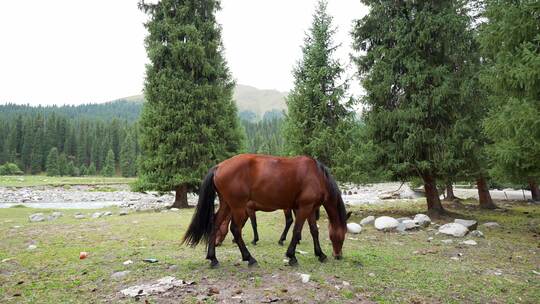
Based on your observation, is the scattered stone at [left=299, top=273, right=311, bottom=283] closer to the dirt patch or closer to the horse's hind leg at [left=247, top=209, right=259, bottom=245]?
the dirt patch


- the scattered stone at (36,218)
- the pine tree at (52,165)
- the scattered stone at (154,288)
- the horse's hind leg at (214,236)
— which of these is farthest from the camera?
the pine tree at (52,165)

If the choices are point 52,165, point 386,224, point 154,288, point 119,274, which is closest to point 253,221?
point 119,274

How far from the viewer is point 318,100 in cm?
1560

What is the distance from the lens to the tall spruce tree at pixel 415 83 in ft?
43.0

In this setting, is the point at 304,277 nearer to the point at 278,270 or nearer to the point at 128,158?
the point at 278,270

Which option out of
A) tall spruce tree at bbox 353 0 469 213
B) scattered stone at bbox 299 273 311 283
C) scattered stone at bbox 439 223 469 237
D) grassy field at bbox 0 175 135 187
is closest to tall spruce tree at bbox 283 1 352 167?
tall spruce tree at bbox 353 0 469 213

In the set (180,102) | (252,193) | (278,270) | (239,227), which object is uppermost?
(180,102)

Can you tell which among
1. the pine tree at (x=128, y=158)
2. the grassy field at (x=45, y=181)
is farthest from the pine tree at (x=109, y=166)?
the grassy field at (x=45, y=181)

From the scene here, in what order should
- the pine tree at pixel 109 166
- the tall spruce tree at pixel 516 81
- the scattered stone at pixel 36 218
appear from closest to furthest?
the tall spruce tree at pixel 516 81, the scattered stone at pixel 36 218, the pine tree at pixel 109 166

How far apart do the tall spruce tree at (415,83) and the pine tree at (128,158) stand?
84649 mm

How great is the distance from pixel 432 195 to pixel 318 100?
19.6 feet

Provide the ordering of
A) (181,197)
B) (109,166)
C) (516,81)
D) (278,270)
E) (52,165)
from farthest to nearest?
1. (109,166)
2. (52,165)
3. (181,197)
4. (516,81)
5. (278,270)

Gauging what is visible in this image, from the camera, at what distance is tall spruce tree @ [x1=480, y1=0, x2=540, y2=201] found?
317 inches

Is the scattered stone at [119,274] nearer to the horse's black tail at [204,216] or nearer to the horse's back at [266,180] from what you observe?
the horse's black tail at [204,216]
